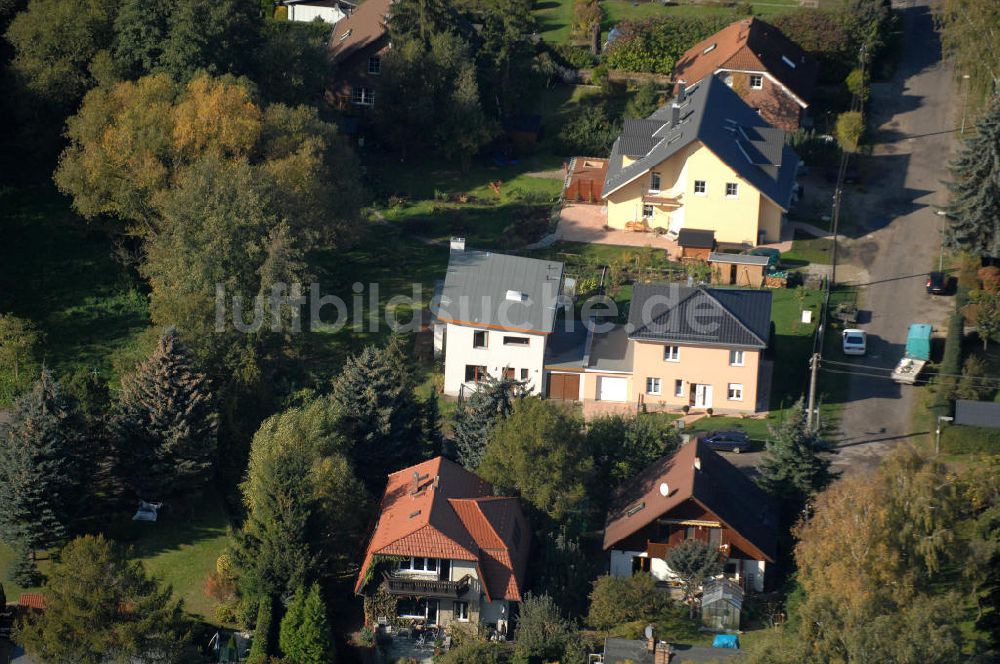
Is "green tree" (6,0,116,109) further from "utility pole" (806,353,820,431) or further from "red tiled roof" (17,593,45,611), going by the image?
"utility pole" (806,353,820,431)

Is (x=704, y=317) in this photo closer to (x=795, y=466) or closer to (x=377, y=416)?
(x=795, y=466)

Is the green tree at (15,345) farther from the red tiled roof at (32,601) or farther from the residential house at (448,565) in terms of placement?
the residential house at (448,565)

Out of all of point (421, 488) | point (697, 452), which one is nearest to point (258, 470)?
point (421, 488)

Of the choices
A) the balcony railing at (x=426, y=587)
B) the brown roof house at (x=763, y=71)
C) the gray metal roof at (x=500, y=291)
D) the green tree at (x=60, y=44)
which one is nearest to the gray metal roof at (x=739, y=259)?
the gray metal roof at (x=500, y=291)

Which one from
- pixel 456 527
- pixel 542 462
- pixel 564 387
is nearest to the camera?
pixel 456 527

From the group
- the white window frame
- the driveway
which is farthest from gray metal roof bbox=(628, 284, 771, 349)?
the white window frame

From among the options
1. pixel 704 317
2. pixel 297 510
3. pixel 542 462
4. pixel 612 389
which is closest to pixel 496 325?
pixel 612 389
